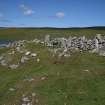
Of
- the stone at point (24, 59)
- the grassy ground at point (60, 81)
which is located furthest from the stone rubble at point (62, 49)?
the grassy ground at point (60, 81)

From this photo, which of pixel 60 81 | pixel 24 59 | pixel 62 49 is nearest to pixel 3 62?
pixel 24 59

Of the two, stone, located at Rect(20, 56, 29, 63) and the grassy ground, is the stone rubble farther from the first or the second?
the grassy ground

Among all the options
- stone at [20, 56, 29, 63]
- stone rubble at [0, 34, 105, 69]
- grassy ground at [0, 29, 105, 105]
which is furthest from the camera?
stone at [20, 56, 29, 63]

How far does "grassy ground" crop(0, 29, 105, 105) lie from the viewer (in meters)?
33.0

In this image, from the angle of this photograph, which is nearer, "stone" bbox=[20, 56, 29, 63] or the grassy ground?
the grassy ground

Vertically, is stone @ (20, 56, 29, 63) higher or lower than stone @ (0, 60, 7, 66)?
higher

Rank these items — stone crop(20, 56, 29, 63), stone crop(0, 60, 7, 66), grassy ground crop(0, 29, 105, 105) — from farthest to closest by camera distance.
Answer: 1. stone crop(0, 60, 7, 66)
2. stone crop(20, 56, 29, 63)
3. grassy ground crop(0, 29, 105, 105)

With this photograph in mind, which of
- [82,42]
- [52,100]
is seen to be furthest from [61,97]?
[82,42]

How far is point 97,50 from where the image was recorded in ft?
167

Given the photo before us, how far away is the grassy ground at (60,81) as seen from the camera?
32969mm

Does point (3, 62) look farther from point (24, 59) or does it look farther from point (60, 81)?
point (60, 81)

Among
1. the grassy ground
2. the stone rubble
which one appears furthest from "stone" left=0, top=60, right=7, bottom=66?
the grassy ground

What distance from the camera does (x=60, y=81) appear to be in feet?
124

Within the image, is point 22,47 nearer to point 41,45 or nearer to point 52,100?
point 41,45
